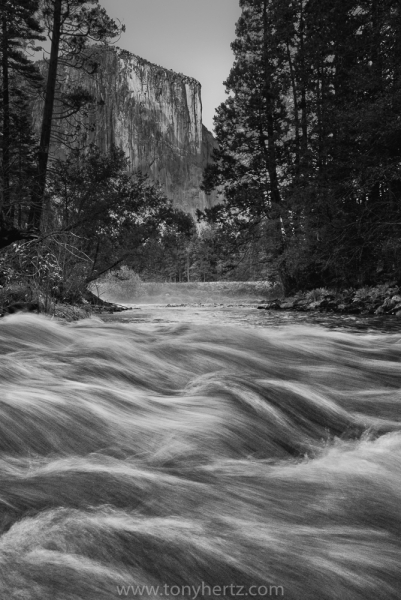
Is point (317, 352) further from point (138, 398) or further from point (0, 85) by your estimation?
point (0, 85)

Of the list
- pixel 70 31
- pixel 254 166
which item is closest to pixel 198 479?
pixel 70 31

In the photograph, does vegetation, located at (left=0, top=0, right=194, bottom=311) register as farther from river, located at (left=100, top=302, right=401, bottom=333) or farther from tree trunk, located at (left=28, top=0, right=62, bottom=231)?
river, located at (left=100, top=302, right=401, bottom=333)

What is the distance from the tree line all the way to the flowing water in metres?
7.69

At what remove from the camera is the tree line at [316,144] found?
10023 millimetres

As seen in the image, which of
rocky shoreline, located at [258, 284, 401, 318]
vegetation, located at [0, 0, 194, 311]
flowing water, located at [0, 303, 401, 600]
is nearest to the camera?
flowing water, located at [0, 303, 401, 600]

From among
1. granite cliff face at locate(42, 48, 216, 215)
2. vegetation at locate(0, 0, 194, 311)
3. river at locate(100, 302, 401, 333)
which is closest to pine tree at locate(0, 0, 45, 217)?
vegetation at locate(0, 0, 194, 311)

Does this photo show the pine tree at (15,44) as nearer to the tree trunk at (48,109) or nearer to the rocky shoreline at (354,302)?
the tree trunk at (48,109)

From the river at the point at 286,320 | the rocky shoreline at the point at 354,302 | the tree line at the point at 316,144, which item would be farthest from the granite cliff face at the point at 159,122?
the river at the point at 286,320

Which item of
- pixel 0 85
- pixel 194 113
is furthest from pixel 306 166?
pixel 194 113

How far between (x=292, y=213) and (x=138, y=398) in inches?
462

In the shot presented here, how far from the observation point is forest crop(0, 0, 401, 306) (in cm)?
941

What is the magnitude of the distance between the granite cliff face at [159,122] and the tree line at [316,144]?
81.1 metres

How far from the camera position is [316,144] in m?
13.1

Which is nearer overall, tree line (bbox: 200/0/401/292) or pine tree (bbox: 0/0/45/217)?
tree line (bbox: 200/0/401/292)
